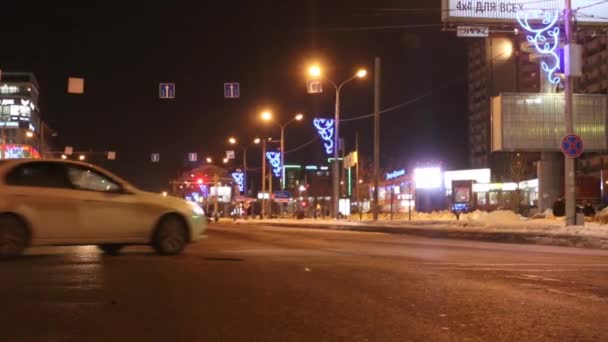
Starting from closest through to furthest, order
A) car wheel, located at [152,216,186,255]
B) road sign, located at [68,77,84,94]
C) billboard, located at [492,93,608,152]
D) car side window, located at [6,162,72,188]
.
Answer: car side window, located at [6,162,72,188] < car wheel, located at [152,216,186,255] < road sign, located at [68,77,84,94] < billboard, located at [492,93,608,152]

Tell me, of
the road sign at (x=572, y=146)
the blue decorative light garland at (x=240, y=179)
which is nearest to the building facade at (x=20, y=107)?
the blue decorative light garland at (x=240, y=179)

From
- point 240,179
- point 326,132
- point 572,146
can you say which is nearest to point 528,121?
point 326,132

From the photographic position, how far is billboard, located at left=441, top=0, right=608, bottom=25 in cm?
3934

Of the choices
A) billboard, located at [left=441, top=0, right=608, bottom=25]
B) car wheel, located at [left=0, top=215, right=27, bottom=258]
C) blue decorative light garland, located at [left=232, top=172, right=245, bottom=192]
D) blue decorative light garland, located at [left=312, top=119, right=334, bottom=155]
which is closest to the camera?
car wheel, located at [left=0, top=215, right=27, bottom=258]

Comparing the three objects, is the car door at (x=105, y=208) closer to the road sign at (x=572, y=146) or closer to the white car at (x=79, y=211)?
the white car at (x=79, y=211)

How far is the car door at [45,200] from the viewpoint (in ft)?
35.8

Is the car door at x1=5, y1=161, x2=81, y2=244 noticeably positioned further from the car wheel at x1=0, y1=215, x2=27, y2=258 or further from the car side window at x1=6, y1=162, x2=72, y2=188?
the car wheel at x1=0, y1=215, x2=27, y2=258

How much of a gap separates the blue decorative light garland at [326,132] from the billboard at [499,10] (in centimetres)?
1133

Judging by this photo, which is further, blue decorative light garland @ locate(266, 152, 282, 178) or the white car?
blue decorative light garland @ locate(266, 152, 282, 178)

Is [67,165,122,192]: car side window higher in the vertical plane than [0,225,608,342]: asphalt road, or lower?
higher

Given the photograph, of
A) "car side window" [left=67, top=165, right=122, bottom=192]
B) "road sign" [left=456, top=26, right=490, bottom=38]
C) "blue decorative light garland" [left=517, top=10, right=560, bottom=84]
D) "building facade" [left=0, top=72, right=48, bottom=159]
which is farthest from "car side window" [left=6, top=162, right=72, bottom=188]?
"building facade" [left=0, top=72, right=48, bottom=159]

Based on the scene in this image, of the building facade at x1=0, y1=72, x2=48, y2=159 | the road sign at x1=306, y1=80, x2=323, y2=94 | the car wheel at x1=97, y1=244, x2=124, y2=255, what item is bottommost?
the car wheel at x1=97, y1=244, x2=124, y2=255

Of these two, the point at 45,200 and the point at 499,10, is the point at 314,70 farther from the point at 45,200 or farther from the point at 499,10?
the point at 45,200

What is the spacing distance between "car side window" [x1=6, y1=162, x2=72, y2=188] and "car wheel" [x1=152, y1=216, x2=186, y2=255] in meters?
1.78
